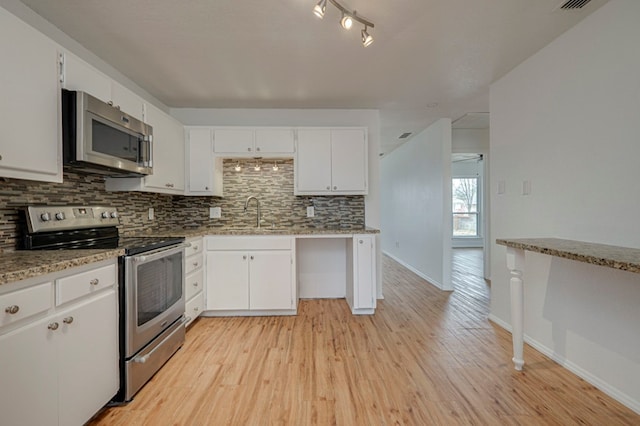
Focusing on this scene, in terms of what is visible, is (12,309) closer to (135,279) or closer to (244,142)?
(135,279)

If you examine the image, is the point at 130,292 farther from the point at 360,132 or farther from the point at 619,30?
the point at 619,30

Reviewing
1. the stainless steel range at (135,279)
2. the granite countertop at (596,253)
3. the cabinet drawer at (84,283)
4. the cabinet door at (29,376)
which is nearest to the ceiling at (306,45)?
the stainless steel range at (135,279)

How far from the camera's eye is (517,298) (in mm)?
1982

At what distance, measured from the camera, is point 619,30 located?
5.67 feet

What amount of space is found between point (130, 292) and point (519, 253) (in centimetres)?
251

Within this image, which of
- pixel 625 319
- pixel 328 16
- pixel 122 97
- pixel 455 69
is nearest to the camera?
pixel 625 319

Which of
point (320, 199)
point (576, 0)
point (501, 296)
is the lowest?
point (501, 296)

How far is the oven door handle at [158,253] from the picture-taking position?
1778mm

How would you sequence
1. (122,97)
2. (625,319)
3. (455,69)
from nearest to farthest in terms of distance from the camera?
(625,319) → (122,97) → (455,69)

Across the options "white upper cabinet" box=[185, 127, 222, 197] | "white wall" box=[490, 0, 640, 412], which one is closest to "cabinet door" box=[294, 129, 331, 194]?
Result: "white upper cabinet" box=[185, 127, 222, 197]

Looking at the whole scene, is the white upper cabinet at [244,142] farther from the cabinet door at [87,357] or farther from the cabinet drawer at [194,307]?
the cabinet door at [87,357]

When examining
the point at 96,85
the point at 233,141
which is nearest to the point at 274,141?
the point at 233,141

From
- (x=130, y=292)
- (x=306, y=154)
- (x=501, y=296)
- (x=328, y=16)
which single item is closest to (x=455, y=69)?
(x=328, y=16)

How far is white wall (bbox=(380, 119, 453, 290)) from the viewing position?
398 centimetres
